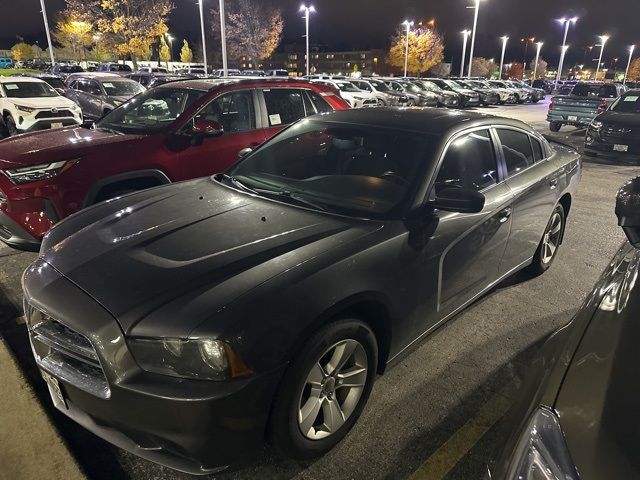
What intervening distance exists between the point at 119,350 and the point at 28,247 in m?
2.84

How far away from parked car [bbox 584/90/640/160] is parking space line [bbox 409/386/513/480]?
10082 millimetres

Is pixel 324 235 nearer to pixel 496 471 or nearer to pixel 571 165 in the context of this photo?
A: pixel 496 471

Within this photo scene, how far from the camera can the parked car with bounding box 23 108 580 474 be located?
1.90m

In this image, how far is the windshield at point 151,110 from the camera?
535 cm

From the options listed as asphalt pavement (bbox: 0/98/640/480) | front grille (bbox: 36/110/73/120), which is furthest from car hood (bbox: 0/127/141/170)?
front grille (bbox: 36/110/73/120)

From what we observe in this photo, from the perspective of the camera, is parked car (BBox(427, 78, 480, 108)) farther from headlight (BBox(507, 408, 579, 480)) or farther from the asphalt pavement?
headlight (BBox(507, 408, 579, 480))

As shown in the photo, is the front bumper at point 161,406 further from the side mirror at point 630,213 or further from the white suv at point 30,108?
the white suv at point 30,108

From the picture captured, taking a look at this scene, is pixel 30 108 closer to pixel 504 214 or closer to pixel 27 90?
pixel 27 90

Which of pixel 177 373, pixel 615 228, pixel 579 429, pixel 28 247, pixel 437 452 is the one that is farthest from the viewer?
→ pixel 615 228

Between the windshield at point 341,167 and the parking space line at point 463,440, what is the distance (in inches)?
50.0

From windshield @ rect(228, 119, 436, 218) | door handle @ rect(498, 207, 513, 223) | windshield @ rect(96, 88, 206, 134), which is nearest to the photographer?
windshield @ rect(228, 119, 436, 218)

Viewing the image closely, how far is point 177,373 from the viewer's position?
188 centimetres

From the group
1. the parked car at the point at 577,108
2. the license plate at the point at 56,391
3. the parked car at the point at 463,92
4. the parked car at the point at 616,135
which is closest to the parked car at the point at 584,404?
the license plate at the point at 56,391

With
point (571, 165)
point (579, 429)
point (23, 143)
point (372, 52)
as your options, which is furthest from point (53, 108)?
point (372, 52)
